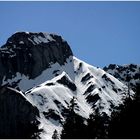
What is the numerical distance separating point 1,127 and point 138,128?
503ft

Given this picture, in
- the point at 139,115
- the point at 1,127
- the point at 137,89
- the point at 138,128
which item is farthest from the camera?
the point at 1,127

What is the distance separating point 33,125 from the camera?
146 ft

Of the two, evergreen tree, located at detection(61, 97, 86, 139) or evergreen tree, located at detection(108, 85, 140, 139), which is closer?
evergreen tree, located at detection(108, 85, 140, 139)

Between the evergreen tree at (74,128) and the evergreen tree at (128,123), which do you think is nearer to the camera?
the evergreen tree at (128,123)

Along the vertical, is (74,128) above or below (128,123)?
above

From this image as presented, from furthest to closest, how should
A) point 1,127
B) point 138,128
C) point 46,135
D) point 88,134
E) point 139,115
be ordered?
point 46,135 → point 1,127 → point 88,134 → point 139,115 → point 138,128

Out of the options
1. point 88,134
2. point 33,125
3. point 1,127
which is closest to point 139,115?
point 88,134

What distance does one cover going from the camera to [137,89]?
167 ft

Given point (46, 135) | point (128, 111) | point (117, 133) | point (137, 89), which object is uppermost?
point (46, 135)

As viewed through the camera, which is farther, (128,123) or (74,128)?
(74,128)

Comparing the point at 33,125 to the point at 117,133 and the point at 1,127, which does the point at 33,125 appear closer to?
the point at 117,133

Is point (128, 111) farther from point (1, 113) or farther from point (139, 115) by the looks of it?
point (1, 113)

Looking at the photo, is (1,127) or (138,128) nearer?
(138,128)

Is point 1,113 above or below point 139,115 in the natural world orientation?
above
